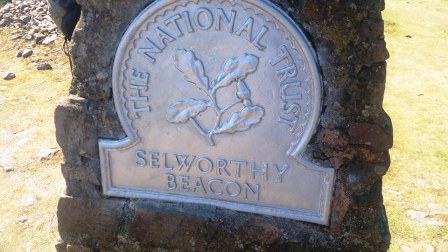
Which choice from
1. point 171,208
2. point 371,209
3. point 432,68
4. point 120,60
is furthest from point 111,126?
point 432,68

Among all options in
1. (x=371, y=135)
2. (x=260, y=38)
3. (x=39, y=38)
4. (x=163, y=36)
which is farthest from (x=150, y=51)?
(x=39, y=38)

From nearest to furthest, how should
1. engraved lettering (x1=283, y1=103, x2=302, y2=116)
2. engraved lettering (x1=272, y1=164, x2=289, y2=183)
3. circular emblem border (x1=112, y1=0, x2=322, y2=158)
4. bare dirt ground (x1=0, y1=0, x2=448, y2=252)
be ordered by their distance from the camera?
circular emblem border (x1=112, y1=0, x2=322, y2=158) < engraved lettering (x1=283, y1=103, x2=302, y2=116) < engraved lettering (x1=272, y1=164, x2=289, y2=183) < bare dirt ground (x1=0, y1=0, x2=448, y2=252)

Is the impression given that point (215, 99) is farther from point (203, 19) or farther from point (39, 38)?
point (39, 38)

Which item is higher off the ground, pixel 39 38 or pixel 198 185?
pixel 39 38

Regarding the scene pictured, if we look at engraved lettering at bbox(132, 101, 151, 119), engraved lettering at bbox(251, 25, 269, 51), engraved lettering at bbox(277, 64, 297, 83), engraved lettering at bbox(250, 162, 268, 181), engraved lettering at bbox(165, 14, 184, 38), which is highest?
engraved lettering at bbox(165, 14, 184, 38)

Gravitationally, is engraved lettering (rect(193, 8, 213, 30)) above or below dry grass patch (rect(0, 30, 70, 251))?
above

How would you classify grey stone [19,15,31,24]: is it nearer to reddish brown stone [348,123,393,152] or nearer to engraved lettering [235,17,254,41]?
engraved lettering [235,17,254,41]

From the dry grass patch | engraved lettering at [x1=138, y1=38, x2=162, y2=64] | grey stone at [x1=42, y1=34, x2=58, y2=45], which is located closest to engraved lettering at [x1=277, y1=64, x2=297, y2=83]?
engraved lettering at [x1=138, y1=38, x2=162, y2=64]
